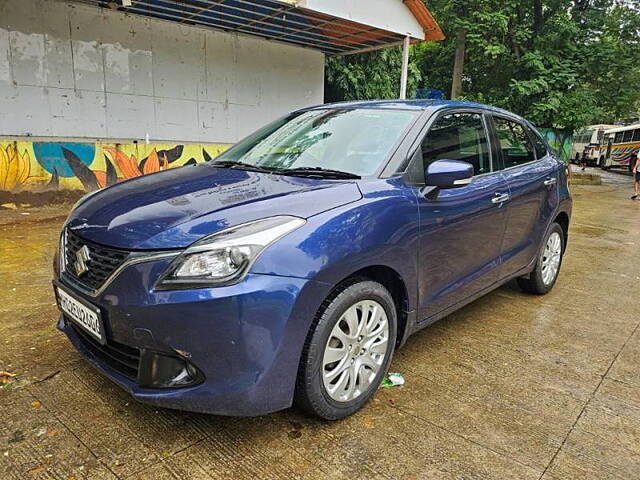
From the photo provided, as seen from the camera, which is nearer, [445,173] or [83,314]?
[83,314]

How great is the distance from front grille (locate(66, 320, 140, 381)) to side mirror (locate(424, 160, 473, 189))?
1.74 meters

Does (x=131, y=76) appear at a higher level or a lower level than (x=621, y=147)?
higher

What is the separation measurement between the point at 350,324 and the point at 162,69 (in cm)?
886

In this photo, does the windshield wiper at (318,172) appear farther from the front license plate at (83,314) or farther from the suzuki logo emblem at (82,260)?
the front license plate at (83,314)

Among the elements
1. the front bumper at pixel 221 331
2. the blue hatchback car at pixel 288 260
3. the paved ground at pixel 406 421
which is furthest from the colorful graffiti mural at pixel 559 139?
the front bumper at pixel 221 331

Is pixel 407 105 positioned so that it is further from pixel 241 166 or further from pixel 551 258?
pixel 551 258

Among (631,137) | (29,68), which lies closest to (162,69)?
(29,68)

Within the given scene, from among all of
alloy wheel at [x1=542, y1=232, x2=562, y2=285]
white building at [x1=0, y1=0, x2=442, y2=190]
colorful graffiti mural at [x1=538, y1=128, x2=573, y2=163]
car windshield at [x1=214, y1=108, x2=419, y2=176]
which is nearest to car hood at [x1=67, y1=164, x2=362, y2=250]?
car windshield at [x1=214, y1=108, x2=419, y2=176]

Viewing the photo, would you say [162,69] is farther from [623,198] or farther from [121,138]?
[623,198]

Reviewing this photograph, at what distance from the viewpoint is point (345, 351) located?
7.68 feet

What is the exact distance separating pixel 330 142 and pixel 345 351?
133 cm

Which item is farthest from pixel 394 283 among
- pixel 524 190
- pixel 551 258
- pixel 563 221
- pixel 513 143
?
pixel 563 221

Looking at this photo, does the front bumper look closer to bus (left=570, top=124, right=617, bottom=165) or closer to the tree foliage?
the tree foliage

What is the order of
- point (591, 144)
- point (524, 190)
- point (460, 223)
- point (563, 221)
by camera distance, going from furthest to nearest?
point (591, 144), point (563, 221), point (524, 190), point (460, 223)
